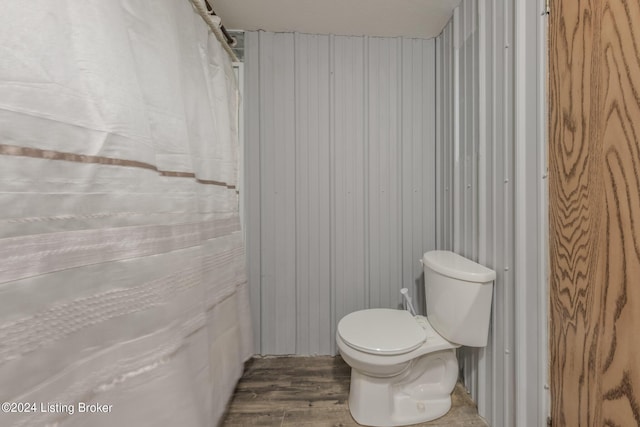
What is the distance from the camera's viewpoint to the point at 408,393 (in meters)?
1.23

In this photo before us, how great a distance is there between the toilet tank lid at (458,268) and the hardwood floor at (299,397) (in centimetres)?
69

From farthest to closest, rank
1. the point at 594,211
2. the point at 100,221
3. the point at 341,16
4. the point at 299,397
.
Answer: the point at 341,16 < the point at 299,397 < the point at 594,211 < the point at 100,221

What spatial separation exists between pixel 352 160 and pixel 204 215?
0.98 m

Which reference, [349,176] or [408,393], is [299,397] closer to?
[408,393]

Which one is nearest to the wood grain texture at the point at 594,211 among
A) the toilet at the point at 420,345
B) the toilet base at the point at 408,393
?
the toilet at the point at 420,345

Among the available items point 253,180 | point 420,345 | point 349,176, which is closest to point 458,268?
point 420,345

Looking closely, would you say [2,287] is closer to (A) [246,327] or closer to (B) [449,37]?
(A) [246,327]

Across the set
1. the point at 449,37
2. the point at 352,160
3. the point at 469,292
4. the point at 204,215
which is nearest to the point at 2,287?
the point at 204,215

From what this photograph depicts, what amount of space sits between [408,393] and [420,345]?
308 millimetres

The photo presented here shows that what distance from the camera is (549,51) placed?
0.88m

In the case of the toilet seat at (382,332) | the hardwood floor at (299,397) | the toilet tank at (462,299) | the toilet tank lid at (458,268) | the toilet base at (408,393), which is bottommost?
the hardwood floor at (299,397)

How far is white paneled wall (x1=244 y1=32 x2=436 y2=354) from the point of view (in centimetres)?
167

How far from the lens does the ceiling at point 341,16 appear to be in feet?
4.70

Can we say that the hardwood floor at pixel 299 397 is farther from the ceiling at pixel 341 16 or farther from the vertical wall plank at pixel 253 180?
the ceiling at pixel 341 16
